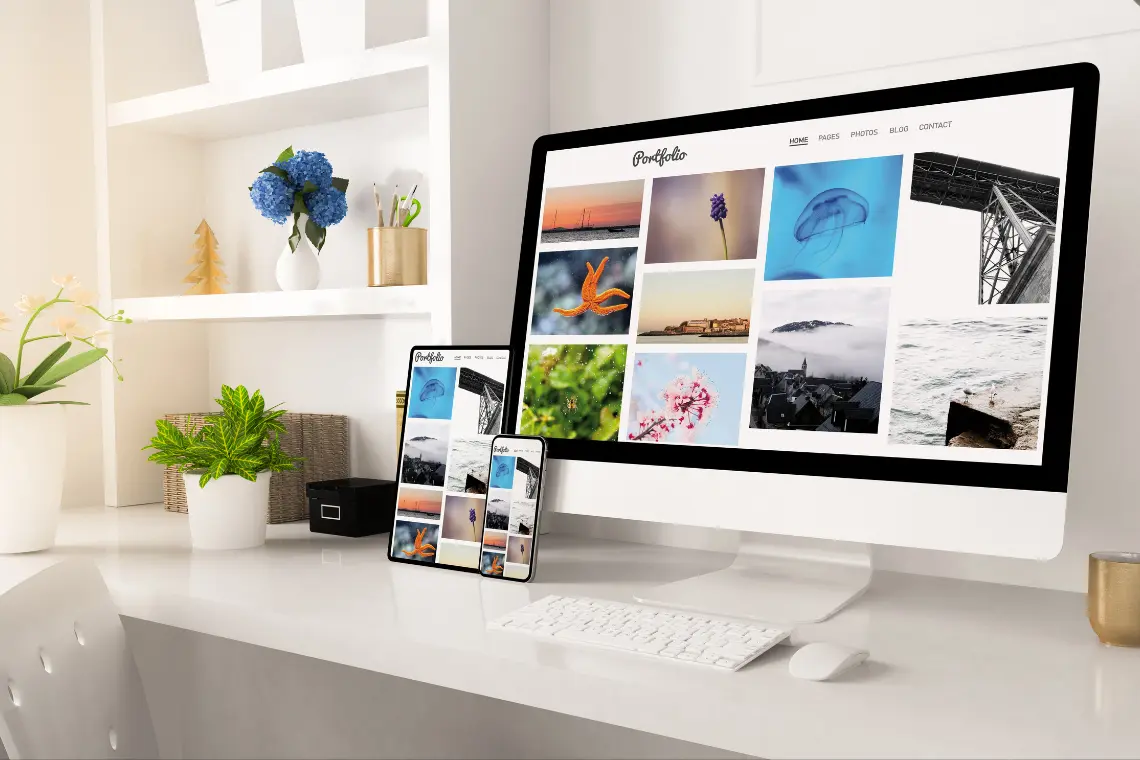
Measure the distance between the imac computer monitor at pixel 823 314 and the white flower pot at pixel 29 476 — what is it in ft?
2.50

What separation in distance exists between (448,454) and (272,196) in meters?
0.64

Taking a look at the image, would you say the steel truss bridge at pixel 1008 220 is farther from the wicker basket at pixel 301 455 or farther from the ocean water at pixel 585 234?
the wicker basket at pixel 301 455

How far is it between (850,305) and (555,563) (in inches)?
21.7

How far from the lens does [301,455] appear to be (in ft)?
5.85

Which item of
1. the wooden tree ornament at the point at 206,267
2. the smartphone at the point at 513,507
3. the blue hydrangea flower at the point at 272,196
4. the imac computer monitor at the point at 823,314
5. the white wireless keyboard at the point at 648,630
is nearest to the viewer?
the white wireless keyboard at the point at 648,630

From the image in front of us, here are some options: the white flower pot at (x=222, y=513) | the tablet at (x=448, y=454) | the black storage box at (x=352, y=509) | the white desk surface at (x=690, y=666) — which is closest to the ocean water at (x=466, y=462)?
the tablet at (x=448, y=454)

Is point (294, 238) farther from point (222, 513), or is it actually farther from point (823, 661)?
point (823, 661)

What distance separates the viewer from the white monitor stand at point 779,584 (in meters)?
1.08

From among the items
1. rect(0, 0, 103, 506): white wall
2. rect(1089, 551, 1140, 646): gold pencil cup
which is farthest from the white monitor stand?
rect(0, 0, 103, 506): white wall

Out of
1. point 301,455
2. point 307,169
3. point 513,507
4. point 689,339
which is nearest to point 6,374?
point 301,455

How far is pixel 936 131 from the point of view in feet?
3.51

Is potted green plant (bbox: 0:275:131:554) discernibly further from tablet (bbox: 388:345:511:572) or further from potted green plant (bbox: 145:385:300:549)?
tablet (bbox: 388:345:511:572)

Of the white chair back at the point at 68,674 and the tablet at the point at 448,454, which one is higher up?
the tablet at the point at 448,454

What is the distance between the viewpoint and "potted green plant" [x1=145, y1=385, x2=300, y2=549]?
149 cm
